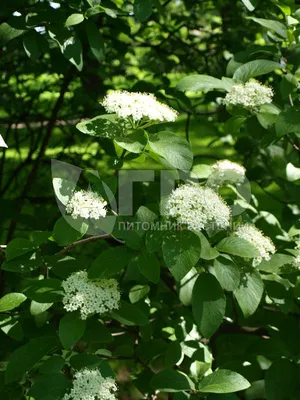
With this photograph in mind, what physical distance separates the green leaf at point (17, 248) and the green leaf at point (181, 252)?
1.30 ft

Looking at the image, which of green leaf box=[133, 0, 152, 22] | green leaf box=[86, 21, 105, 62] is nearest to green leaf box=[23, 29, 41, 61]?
green leaf box=[86, 21, 105, 62]

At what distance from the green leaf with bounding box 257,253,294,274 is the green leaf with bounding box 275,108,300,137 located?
35 centimetres

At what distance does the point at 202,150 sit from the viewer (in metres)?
5.48

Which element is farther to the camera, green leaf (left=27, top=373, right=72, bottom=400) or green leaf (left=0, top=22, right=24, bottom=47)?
green leaf (left=0, top=22, right=24, bottom=47)

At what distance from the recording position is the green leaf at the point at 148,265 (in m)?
1.44

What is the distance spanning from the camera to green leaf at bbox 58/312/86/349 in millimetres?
1396

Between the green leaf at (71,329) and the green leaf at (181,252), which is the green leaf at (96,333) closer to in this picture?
Answer: the green leaf at (71,329)

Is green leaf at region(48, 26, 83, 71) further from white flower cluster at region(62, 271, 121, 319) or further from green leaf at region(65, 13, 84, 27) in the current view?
white flower cluster at region(62, 271, 121, 319)

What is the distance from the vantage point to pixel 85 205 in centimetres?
144

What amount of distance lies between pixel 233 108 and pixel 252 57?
12.1 inches

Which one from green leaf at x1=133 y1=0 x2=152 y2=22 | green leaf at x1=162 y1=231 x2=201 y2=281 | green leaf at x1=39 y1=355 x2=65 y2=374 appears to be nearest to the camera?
green leaf at x1=162 y1=231 x2=201 y2=281

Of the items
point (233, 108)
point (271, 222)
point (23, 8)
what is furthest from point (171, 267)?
point (23, 8)

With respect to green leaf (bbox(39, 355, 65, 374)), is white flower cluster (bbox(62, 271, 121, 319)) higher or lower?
higher

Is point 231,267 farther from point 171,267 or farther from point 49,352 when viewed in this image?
point 49,352
